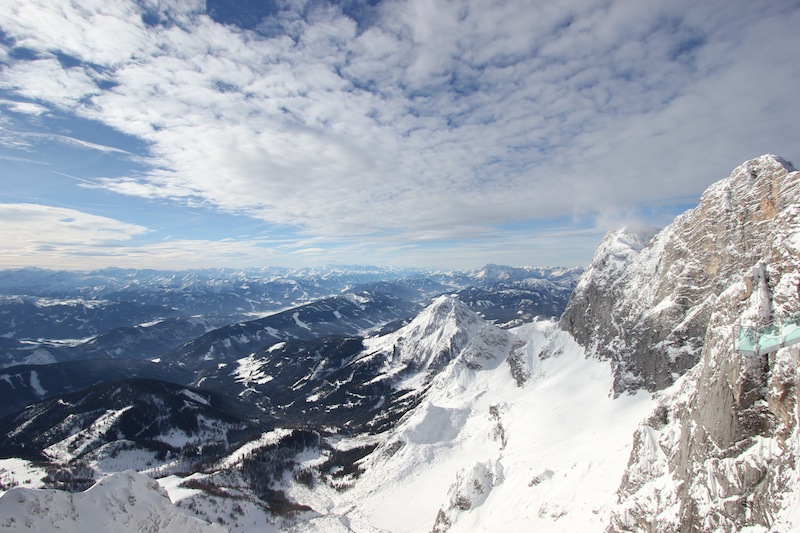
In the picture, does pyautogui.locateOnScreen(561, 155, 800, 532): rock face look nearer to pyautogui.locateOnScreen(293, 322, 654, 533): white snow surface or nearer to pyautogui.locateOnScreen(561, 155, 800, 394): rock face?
pyautogui.locateOnScreen(561, 155, 800, 394): rock face

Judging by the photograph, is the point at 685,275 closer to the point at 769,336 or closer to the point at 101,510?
the point at 769,336

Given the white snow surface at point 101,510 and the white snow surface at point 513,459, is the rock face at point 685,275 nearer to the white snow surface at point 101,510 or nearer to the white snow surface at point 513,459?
the white snow surface at point 513,459

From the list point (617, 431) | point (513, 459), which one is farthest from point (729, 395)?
point (513, 459)

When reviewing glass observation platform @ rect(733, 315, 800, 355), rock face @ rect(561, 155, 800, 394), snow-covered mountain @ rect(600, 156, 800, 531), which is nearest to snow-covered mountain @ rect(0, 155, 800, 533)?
snow-covered mountain @ rect(600, 156, 800, 531)

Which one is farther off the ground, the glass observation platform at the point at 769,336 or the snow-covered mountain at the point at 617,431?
the glass observation platform at the point at 769,336

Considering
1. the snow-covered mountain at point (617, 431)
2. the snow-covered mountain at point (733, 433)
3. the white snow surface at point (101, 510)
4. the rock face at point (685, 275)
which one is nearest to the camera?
the snow-covered mountain at point (733, 433)

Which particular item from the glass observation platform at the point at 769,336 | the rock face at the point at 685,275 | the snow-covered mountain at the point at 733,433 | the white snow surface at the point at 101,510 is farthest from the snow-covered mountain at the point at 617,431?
the white snow surface at the point at 101,510
